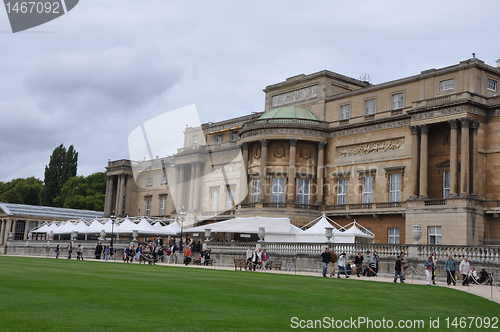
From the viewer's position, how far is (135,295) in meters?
16.3

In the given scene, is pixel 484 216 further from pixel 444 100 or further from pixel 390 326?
pixel 390 326

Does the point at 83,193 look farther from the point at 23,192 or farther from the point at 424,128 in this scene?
the point at 424,128

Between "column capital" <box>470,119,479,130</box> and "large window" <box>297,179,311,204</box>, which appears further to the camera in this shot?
"large window" <box>297,179,311,204</box>

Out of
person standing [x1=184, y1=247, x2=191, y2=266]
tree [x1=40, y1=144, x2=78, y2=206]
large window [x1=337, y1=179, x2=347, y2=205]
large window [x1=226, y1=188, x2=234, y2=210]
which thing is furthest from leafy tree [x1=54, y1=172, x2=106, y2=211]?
person standing [x1=184, y1=247, x2=191, y2=266]

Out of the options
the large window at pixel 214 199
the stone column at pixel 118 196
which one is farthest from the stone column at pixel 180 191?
the stone column at pixel 118 196

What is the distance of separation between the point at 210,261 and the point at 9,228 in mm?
52923

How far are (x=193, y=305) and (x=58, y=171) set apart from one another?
331 feet

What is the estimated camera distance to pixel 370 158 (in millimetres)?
53625

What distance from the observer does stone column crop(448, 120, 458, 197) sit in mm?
45375

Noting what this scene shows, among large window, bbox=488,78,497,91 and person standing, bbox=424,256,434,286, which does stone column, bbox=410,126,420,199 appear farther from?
person standing, bbox=424,256,434,286

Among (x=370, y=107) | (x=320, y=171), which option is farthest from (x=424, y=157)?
(x=320, y=171)

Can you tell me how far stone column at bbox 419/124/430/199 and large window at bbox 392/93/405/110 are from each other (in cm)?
529

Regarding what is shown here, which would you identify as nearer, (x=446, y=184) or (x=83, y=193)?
(x=446, y=184)

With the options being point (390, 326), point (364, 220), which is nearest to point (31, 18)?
point (390, 326)
